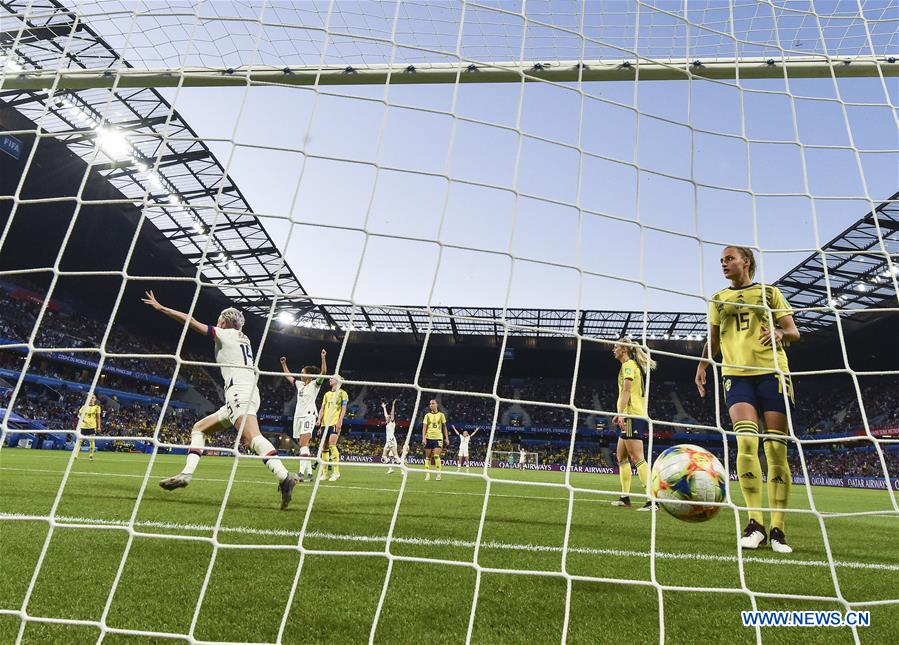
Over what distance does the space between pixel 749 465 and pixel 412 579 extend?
2209 millimetres

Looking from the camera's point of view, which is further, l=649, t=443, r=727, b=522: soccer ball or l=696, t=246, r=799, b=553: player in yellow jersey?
l=696, t=246, r=799, b=553: player in yellow jersey

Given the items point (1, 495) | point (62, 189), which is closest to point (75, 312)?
point (62, 189)

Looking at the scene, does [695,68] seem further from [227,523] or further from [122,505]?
[122,505]

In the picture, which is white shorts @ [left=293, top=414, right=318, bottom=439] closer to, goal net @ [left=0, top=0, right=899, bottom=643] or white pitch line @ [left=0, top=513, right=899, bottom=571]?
goal net @ [left=0, top=0, right=899, bottom=643]

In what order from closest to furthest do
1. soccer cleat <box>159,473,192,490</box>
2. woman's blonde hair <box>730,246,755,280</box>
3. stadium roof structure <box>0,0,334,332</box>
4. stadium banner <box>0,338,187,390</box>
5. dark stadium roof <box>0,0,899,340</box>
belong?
woman's blonde hair <box>730,246,755,280</box>
soccer cleat <box>159,473,192,490</box>
dark stadium roof <box>0,0,899,340</box>
stadium roof structure <box>0,0,334,332</box>
stadium banner <box>0,338,187,390</box>

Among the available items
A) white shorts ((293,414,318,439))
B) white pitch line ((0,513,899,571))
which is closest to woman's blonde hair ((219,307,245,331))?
Answer: white pitch line ((0,513,899,571))

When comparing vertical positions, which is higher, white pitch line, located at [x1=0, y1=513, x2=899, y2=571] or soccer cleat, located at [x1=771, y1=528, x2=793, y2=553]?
soccer cleat, located at [x1=771, y1=528, x2=793, y2=553]

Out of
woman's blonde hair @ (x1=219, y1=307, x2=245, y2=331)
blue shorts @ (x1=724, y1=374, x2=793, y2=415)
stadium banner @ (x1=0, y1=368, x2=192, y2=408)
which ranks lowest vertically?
blue shorts @ (x1=724, y1=374, x2=793, y2=415)

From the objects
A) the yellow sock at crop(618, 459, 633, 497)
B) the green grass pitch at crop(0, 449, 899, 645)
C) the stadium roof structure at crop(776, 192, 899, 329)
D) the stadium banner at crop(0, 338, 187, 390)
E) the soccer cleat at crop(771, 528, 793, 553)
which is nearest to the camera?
the green grass pitch at crop(0, 449, 899, 645)

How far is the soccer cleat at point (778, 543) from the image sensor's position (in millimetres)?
3242

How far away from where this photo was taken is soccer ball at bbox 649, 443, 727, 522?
314cm

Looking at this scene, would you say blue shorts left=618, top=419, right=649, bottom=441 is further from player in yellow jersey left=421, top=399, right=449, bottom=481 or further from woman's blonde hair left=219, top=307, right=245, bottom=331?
player in yellow jersey left=421, top=399, right=449, bottom=481

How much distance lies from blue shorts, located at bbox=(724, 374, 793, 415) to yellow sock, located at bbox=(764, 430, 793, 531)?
0.16 meters

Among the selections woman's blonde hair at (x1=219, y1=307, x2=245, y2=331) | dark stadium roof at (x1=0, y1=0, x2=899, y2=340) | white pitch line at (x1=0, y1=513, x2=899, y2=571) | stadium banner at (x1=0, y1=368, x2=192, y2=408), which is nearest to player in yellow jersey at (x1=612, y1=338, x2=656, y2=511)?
dark stadium roof at (x1=0, y1=0, x2=899, y2=340)
